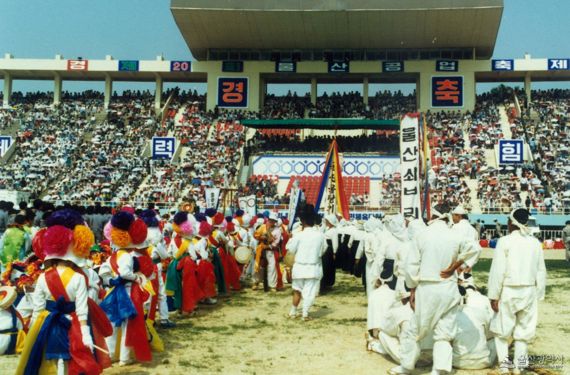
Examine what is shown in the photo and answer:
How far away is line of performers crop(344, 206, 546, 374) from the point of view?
6512mm

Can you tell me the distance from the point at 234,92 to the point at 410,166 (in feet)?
112

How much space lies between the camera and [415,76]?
43750 mm

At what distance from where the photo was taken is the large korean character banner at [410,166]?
10812mm

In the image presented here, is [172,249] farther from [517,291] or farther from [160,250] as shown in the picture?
[517,291]

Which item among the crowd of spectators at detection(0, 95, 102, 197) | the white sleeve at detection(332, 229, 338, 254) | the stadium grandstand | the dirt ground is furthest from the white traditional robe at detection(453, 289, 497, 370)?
the crowd of spectators at detection(0, 95, 102, 197)

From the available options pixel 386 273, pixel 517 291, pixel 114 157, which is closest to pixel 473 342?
pixel 517 291

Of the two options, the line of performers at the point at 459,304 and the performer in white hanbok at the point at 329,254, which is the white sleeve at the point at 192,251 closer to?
the line of performers at the point at 459,304

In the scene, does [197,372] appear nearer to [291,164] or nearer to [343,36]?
[291,164]

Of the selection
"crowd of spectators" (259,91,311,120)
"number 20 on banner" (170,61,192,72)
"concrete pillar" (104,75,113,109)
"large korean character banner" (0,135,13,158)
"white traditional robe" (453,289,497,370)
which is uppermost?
"number 20 on banner" (170,61,192,72)

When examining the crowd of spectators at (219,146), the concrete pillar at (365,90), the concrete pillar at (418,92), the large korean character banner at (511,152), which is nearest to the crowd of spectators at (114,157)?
the crowd of spectators at (219,146)

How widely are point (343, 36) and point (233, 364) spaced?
37145 millimetres

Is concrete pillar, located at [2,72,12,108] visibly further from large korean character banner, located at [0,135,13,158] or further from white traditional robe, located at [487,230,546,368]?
white traditional robe, located at [487,230,546,368]

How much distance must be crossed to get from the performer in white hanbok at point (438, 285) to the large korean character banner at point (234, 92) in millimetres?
38066

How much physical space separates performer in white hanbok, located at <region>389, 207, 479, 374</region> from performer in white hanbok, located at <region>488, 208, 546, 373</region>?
50 centimetres
